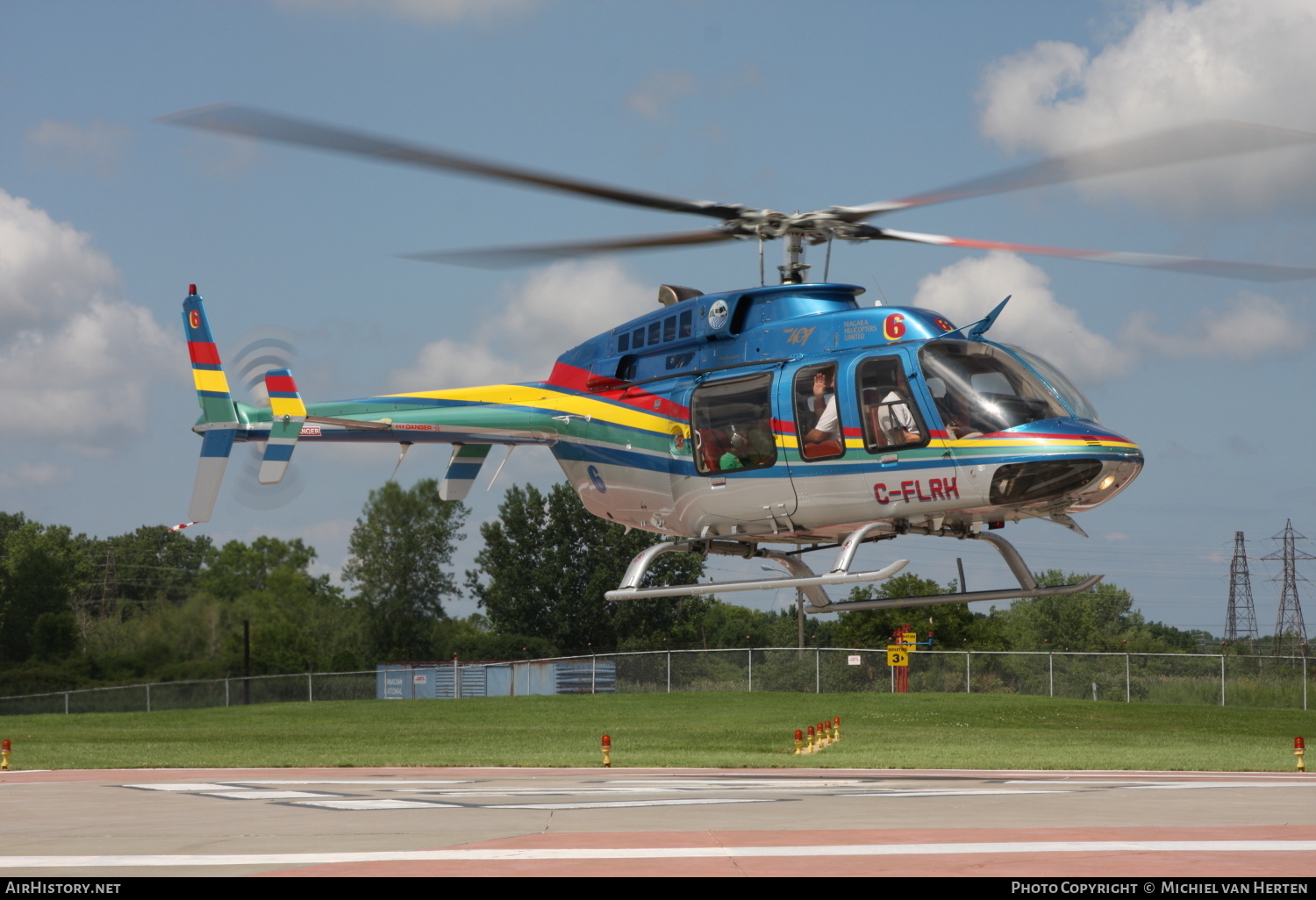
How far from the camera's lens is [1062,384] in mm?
13383

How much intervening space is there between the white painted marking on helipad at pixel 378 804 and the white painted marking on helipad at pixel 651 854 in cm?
414

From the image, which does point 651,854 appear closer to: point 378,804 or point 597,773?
point 378,804

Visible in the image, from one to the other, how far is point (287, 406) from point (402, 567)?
225 feet

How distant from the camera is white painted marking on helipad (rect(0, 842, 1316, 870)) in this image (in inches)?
312

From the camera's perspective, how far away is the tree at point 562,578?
8369 centimetres

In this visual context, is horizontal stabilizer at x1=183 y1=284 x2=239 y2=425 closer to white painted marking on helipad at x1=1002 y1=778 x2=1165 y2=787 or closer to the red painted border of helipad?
the red painted border of helipad

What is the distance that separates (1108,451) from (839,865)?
6.76 m

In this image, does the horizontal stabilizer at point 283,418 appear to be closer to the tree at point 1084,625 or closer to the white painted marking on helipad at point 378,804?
the white painted marking on helipad at point 378,804

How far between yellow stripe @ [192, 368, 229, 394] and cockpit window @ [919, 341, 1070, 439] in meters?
9.64

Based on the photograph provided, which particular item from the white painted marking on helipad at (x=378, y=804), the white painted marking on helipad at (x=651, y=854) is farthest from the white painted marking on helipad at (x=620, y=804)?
the white painted marking on helipad at (x=651, y=854)

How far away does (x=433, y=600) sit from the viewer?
85.1 metres
